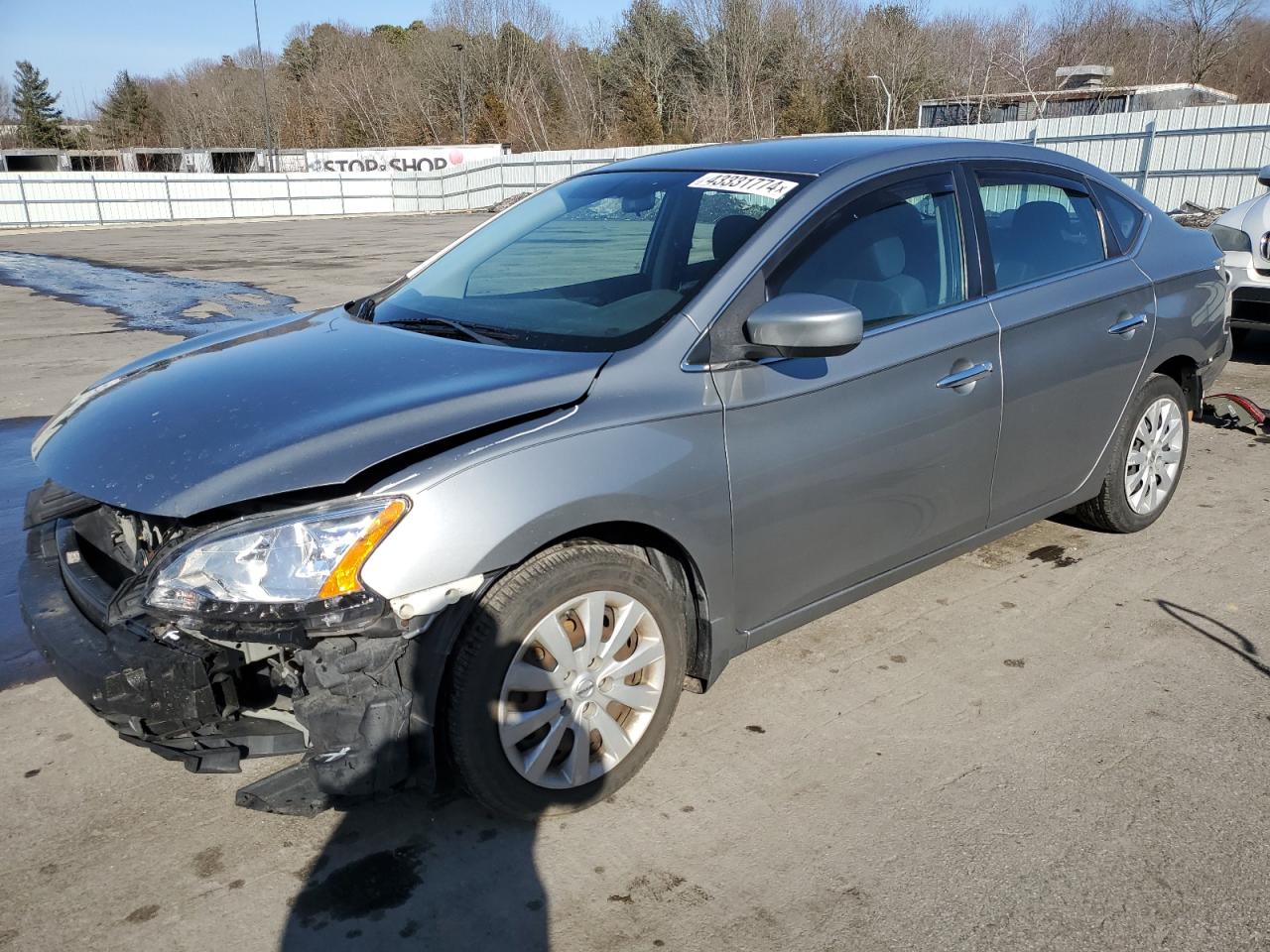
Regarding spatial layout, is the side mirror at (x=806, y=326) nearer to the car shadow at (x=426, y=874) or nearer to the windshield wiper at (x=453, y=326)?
the windshield wiper at (x=453, y=326)

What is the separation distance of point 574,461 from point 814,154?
165 centimetres

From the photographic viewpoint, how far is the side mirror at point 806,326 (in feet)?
9.30

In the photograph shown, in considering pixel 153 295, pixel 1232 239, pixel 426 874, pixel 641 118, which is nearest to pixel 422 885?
pixel 426 874

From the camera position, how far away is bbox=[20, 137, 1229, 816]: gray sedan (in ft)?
7.92

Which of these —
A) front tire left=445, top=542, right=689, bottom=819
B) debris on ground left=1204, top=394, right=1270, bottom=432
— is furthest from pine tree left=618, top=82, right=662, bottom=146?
front tire left=445, top=542, right=689, bottom=819

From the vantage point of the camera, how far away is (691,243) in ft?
11.2

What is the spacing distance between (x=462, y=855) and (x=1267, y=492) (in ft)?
15.4

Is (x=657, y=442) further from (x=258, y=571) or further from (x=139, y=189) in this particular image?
(x=139, y=189)

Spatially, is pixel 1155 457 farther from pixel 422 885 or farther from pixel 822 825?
pixel 422 885

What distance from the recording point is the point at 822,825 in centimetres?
278

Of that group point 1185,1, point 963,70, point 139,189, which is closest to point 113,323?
point 139,189

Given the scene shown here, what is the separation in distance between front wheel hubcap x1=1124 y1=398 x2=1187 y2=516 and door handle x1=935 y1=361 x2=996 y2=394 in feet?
4.26

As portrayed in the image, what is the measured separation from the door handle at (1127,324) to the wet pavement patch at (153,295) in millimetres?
8557

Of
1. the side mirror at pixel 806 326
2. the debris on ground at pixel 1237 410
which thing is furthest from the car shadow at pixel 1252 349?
the side mirror at pixel 806 326
